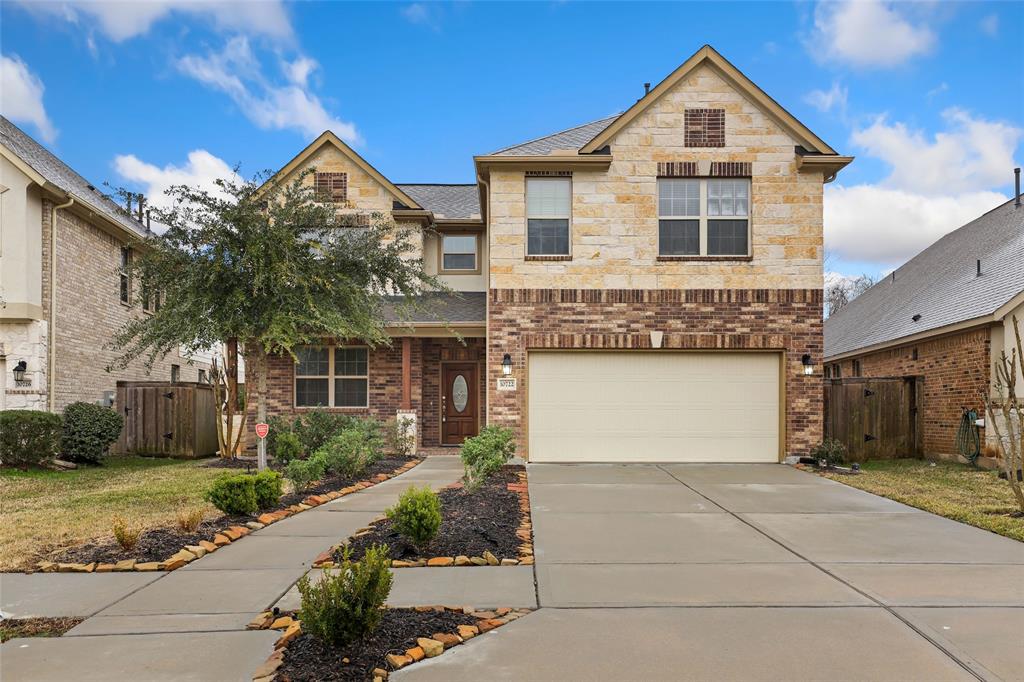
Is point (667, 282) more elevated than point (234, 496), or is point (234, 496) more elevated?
point (667, 282)

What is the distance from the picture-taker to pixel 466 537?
721 cm

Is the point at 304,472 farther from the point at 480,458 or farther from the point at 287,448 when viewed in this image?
the point at 287,448

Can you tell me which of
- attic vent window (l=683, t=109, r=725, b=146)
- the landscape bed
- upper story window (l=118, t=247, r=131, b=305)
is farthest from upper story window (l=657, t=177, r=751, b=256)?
upper story window (l=118, t=247, r=131, b=305)

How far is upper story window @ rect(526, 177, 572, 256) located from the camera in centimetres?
1491

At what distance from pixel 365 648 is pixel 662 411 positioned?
11.3 metres

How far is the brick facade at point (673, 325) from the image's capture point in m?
14.7

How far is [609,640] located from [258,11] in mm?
12279

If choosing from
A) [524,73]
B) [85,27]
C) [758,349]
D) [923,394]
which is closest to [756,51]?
[524,73]

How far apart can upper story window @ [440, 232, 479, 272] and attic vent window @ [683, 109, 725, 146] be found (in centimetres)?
620

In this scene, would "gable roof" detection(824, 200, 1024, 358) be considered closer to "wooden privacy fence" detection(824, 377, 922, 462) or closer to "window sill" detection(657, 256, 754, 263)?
"wooden privacy fence" detection(824, 377, 922, 462)

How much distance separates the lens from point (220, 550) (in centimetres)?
701

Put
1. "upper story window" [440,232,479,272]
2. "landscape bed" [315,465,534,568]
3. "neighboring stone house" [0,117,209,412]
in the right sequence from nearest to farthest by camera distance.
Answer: "landscape bed" [315,465,534,568] → "neighboring stone house" [0,117,209,412] → "upper story window" [440,232,479,272]

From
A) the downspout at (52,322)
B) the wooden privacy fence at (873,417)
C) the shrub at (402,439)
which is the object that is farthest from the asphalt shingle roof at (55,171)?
the wooden privacy fence at (873,417)

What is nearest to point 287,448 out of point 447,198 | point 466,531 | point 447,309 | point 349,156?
point 447,309
